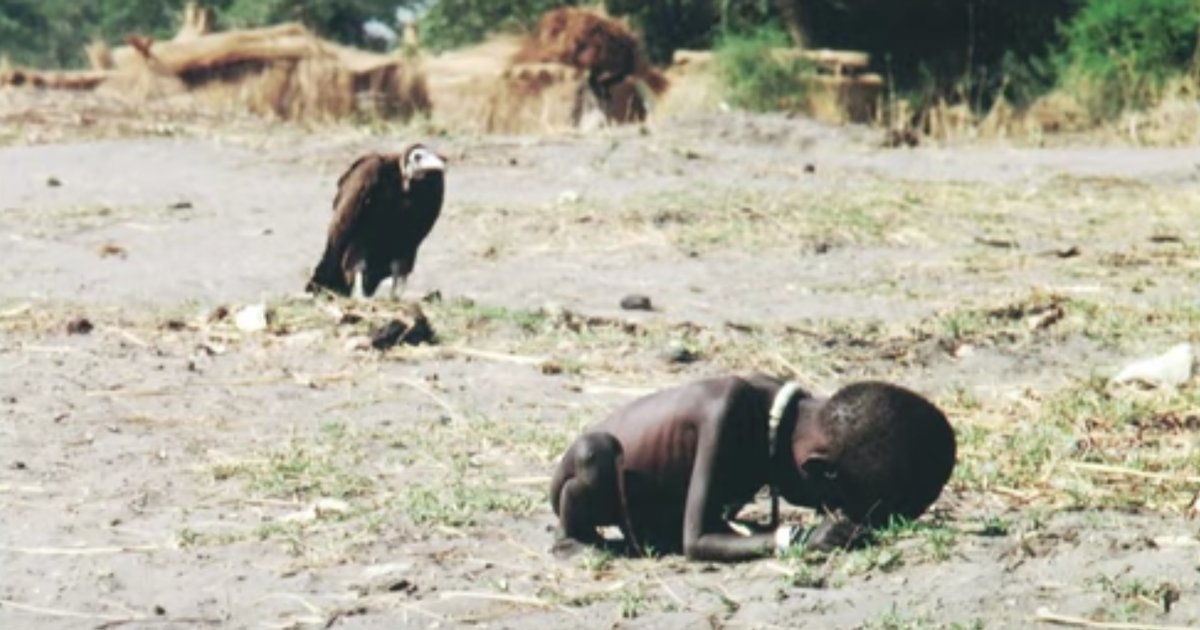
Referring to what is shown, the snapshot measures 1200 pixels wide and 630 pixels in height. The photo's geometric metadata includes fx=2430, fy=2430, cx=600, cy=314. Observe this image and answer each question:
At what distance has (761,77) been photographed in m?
24.3

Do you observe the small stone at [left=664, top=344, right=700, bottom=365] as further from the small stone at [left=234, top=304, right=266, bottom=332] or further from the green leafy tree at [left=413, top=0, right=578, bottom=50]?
the green leafy tree at [left=413, top=0, right=578, bottom=50]

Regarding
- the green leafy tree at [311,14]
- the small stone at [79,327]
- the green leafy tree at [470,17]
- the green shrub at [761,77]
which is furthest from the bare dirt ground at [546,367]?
the green leafy tree at [311,14]

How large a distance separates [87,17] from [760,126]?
5053 centimetres

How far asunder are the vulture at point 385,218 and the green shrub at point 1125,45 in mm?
12821

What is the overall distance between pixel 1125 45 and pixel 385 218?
708 inches

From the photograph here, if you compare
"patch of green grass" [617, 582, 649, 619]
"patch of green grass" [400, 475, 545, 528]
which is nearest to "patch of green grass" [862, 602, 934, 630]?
"patch of green grass" [617, 582, 649, 619]

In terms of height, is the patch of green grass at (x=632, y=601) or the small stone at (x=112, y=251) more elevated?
the patch of green grass at (x=632, y=601)

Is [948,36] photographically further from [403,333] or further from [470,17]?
[403,333]

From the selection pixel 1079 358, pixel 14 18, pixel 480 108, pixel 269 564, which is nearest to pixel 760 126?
pixel 480 108

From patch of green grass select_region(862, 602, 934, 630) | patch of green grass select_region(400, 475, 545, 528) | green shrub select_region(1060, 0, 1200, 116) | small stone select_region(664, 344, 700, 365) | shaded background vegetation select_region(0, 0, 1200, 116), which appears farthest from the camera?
shaded background vegetation select_region(0, 0, 1200, 116)

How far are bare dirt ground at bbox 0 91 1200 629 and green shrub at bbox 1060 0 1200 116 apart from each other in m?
5.28

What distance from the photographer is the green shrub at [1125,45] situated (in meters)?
22.6

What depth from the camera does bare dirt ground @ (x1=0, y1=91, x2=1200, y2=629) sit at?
5289mm

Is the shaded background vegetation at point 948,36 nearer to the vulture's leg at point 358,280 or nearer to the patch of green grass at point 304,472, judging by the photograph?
the vulture's leg at point 358,280
